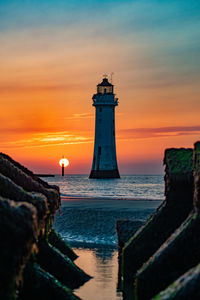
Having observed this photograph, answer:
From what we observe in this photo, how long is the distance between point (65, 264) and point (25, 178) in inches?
103

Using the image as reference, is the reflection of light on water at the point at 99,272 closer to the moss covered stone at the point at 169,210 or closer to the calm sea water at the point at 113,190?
the moss covered stone at the point at 169,210

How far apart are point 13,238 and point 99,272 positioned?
8.30m

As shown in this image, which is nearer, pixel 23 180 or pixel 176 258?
pixel 176 258

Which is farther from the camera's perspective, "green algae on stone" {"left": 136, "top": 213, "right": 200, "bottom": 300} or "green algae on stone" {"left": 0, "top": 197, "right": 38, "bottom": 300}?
"green algae on stone" {"left": 136, "top": 213, "right": 200, "bottom": 300}

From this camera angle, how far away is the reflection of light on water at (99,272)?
33.3 feet

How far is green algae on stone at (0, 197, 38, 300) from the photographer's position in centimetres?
423

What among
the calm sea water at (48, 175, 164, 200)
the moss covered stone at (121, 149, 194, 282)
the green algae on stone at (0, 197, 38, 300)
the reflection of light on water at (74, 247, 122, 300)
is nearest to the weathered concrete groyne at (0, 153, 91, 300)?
the green algae on stone at (0, 197, 38, 300)

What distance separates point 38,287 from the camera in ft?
24.9

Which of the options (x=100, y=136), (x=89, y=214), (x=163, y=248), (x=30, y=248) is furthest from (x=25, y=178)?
(x=100, y=136)

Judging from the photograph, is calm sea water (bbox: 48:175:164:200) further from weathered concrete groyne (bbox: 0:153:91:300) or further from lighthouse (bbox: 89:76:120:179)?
weathered concrete groyne (bbox: 0:153:91:300)

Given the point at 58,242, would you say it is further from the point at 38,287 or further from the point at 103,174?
the point at 103,174

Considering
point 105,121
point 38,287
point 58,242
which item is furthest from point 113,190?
point 38,287

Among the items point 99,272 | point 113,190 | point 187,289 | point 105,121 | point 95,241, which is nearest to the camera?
point 187,289

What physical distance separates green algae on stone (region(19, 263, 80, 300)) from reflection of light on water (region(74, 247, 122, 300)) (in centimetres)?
203
